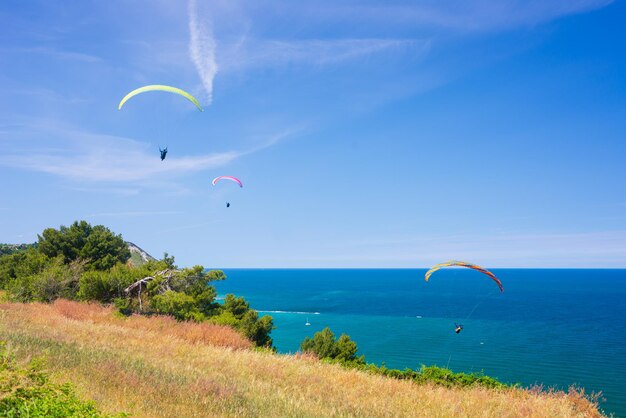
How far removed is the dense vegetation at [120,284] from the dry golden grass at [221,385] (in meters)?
9.23

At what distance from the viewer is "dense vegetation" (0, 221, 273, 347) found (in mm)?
25873

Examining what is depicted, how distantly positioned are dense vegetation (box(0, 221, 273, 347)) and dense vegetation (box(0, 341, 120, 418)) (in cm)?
1854

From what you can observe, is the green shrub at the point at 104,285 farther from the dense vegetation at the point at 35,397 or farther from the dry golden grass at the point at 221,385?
the dense vegetation at the point at 35,397

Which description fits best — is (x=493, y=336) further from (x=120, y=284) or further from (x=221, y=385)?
(x=221, y=385)

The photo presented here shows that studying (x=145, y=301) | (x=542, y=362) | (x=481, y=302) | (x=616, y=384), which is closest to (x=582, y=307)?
(x=481, y=302)

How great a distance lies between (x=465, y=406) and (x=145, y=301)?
2281 centimetres

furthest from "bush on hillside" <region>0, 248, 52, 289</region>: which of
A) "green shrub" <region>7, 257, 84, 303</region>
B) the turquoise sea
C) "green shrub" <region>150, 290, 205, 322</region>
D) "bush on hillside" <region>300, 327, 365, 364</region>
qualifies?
the turquoise sea

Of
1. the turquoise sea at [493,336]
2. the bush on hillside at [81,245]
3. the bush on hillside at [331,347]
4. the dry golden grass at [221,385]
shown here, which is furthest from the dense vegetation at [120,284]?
the turquoise sea at [493,336]

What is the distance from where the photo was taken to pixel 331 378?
12.4m

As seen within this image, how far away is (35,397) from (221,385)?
396 cm

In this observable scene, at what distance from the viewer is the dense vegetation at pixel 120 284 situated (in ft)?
84.9

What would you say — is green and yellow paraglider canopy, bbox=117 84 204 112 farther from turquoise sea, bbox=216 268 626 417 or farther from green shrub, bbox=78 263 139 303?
turquoise sea, bbox=216 268 626 417

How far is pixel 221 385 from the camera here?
901 centimetres

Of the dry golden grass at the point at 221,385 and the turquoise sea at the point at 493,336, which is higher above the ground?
the dry golden grass at the point at 221,385
